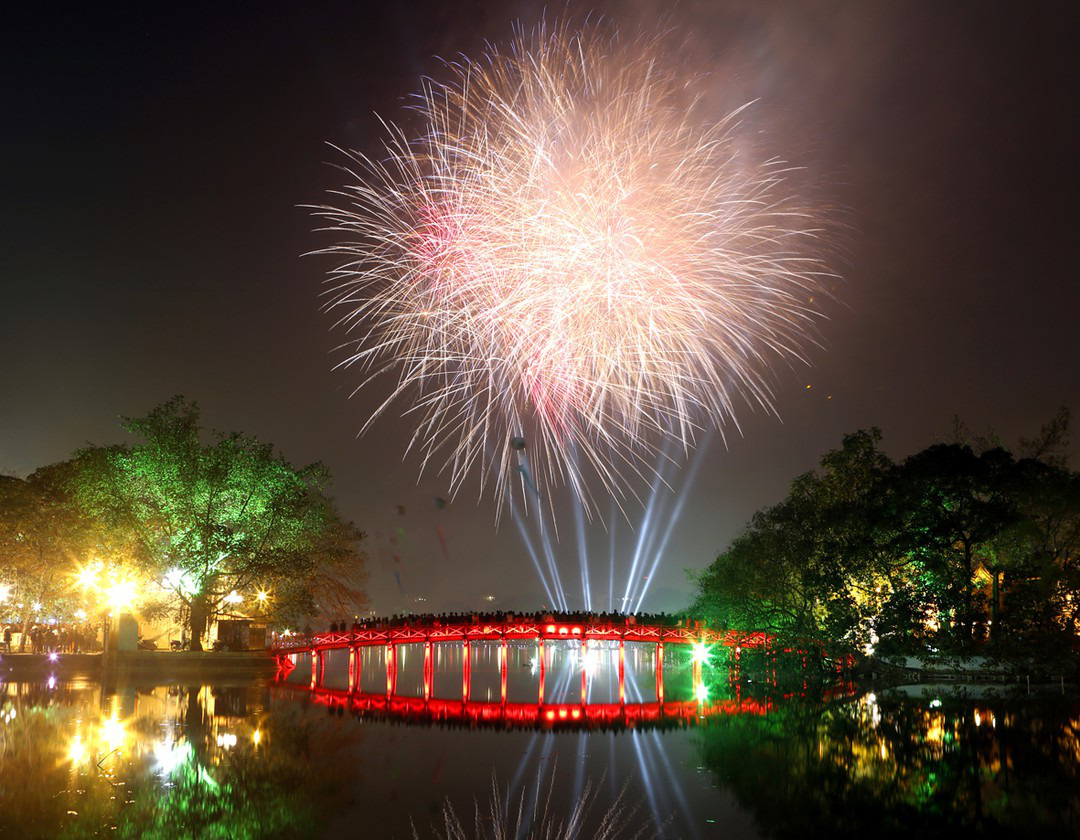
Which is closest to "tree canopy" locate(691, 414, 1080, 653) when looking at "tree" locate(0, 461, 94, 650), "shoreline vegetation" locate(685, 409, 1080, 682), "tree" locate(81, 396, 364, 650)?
"shoreline vegetation" locate(685, 409, 1080, 682)

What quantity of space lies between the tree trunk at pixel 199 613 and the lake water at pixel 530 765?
1015 cm

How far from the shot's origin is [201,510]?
3928 centimetres

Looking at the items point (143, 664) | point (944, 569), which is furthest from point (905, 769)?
point (143, 664)

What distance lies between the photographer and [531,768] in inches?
635

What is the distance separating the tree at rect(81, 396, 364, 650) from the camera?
37969 millimetres

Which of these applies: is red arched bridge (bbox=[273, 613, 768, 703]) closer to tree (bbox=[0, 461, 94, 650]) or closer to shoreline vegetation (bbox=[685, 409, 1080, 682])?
shoreline vegetation (bbox=[685, 409, 1080, 682])

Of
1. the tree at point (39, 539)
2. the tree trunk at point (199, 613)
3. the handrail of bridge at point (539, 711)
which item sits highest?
the tree at point (39, 539)

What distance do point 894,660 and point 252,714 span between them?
2468 cm

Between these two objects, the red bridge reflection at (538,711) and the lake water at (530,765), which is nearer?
the lake water at (530,765)

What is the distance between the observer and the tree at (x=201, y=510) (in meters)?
38.0

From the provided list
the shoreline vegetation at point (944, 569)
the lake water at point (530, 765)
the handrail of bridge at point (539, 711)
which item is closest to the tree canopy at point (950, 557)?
the shoreline vegetation at point (944, 569)

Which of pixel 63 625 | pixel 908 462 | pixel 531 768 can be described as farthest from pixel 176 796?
pixel 63 625

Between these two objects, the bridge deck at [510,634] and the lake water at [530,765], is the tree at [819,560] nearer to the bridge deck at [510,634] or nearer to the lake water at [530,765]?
the bridge deck at [510,634]

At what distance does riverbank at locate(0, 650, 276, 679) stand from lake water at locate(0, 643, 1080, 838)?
5905 millimetres
